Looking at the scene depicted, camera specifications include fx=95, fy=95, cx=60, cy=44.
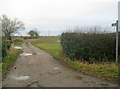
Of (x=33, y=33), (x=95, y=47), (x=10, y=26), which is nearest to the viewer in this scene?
(x=95, y=47)

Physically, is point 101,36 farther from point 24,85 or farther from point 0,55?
point 0,55

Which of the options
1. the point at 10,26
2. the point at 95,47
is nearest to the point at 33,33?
the point at 10,26

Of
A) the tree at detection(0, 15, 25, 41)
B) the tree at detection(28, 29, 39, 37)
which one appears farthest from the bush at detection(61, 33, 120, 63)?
the tree at detection(28, 29, 39, 37)

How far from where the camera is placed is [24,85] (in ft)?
12.1

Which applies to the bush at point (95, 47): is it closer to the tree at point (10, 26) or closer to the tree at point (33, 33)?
the tree at point (10, 26)

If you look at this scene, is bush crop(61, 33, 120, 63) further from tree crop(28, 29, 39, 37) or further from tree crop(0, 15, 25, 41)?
tree crop(28, 29, 39, 37)

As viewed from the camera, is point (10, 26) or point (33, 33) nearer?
point (10, 26)

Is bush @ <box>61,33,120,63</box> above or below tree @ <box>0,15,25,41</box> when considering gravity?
below

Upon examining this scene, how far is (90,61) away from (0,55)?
22.4 feet

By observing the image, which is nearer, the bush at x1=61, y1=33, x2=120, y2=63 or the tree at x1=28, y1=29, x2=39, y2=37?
the bush at x1=61, y1=33, x2=120, y2=63

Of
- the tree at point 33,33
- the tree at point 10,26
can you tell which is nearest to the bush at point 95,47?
the tree at point 10,26

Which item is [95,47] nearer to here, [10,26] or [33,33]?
[10,26]

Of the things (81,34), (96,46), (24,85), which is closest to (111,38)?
(96,46)

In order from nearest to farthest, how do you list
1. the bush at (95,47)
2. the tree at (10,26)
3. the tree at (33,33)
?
the bush at (95,47) < the tree at (10,26) < the tree at (33,33)
